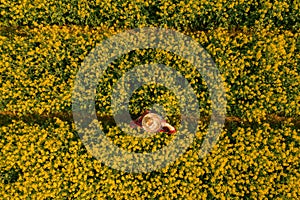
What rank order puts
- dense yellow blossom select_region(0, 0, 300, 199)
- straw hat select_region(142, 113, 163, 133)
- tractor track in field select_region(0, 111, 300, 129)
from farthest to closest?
tractor track in field select_region(0, 111, 300, 129) < dense yellow blossom select_region(0, 0, 300, 199) < straw hat select_region(142, 113, 163, 133)

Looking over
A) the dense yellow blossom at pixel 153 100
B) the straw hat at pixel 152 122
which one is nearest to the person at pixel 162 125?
the straw hat at pixel 152 122

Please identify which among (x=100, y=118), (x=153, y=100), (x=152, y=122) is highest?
(x=153, y=100)

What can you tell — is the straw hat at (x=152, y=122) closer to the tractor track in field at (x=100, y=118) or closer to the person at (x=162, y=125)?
the person at (x=162, y=125)

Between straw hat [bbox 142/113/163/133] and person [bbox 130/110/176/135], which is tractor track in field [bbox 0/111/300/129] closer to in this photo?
person [bbox 130/110/176/135]

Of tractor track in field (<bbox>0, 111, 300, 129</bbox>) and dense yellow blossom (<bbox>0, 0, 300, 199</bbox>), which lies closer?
dense yellow blossom (<bbox>0, 0, 300, 199</bbox>)

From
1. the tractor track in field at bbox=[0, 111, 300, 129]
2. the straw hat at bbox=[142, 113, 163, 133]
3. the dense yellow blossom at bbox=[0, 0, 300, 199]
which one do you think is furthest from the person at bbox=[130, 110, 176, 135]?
the tractor track in field at bbox=[0, 111, 300, 129]

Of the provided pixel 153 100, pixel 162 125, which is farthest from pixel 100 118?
pixel 162 125

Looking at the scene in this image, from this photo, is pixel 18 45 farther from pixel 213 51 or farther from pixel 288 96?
pixel 288 96

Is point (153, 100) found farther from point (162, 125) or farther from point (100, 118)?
point (100, 118)

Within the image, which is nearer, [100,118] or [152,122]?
[152,122]

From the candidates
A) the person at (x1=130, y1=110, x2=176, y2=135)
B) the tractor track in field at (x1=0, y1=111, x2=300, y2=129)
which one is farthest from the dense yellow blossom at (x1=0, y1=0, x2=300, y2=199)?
the person at (x1=130, y1=110, x2=176, y2=135)

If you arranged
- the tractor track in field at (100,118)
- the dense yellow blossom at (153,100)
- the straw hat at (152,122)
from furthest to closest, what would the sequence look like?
the tractor track in field at (100,118) → the dense yellow blossom at (153,100) → the straw hat at (152,122)

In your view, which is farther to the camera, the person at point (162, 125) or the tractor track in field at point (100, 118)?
the tractor track in field at point (100, 118)

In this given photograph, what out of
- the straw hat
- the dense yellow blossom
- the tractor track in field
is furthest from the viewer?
the tractor track in field
